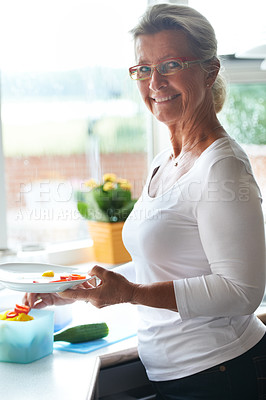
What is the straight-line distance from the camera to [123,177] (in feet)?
7.70

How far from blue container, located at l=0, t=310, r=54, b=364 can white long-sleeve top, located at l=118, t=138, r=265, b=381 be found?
0.79 ft

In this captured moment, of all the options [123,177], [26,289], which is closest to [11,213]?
[123,177]

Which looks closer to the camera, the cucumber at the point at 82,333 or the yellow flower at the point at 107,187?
the cucumber at the point at 82,333

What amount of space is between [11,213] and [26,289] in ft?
3.10

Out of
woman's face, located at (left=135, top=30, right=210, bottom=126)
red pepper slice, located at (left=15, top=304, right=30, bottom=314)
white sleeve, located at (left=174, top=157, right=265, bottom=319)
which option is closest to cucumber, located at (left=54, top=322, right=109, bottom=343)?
red pepper slice, located at (left=15, top=304, right=30, bottom=314)

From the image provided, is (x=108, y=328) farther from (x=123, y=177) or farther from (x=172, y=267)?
(x=123, y=177)

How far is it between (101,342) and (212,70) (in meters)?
0.74

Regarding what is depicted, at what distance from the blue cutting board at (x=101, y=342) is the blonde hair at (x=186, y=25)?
2.48ft

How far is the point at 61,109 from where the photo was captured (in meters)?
2.20

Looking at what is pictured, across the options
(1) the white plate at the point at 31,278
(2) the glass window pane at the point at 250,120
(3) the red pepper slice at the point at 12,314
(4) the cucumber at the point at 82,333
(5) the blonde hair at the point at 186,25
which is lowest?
(4) the cucumber at the point at 82,333

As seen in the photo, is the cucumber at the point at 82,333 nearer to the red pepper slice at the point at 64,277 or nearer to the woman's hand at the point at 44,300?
the woman's hand at the point at 44,300

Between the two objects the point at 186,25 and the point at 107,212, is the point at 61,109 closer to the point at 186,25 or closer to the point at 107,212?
the point at 107,212

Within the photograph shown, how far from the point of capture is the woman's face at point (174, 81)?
3.96ft

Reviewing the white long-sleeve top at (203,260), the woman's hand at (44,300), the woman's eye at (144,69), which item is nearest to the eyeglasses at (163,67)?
the woman's eye at (144,69)
